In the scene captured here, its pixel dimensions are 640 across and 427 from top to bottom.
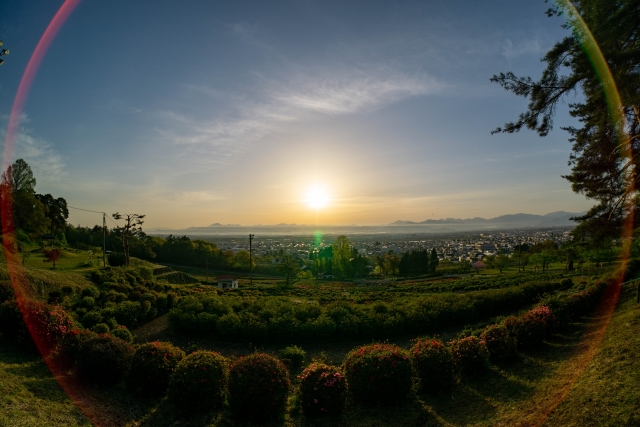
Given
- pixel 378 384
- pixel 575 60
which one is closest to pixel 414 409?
pixel 378 384

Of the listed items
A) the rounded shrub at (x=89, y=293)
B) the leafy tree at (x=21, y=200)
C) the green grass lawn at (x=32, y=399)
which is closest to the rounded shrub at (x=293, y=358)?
the green grass lawn at (x=32, y=399)

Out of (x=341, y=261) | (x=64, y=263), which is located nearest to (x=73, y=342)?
(x=64, y=263)

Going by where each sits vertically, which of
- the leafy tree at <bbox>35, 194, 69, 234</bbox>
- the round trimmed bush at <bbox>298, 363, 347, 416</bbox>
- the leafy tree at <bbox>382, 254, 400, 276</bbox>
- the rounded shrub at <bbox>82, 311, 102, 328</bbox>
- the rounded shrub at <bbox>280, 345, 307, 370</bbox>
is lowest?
the leafy tree at <bbox>382, 254, 400, 276</bbox>

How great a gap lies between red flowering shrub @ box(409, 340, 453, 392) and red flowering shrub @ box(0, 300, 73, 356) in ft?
31.1

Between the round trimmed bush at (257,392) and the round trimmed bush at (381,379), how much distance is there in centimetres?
163

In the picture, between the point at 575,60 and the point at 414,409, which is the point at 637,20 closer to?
the point at 575,60

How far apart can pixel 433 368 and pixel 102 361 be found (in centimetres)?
768

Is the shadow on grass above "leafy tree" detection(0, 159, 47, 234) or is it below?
below

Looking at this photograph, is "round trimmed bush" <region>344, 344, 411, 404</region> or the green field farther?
"round trimmed bush" <region>344, 344, 411, 404</region>

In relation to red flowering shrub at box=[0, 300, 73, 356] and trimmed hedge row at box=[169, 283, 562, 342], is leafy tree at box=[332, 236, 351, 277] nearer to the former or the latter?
trimmed hedge row at box=[169, 283, 562, 342]

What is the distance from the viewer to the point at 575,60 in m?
8.80

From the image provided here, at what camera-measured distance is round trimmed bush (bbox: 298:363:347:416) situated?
7.18 metres

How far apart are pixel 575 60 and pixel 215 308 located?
1743 centimetres

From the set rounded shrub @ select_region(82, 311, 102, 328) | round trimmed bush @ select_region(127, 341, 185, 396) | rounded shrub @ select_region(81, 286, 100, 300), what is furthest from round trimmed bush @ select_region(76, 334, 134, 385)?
rounded shrub @ select_region(81, 286, 100, 300)
